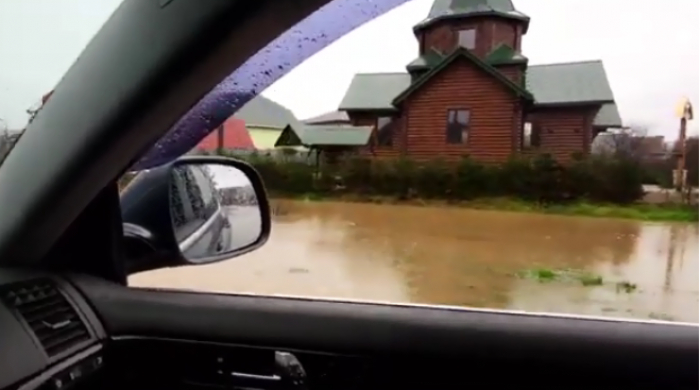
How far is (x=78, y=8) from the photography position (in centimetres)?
149

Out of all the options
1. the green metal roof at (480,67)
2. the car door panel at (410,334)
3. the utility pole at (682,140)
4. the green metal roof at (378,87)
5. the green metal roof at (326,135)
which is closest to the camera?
the car door panel at (410,334)

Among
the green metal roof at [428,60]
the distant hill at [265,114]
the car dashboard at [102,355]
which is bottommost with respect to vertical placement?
the car dashboard at [102,355]

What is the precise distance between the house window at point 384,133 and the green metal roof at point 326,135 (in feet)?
0.14

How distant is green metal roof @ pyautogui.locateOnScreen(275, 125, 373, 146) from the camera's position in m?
1.89

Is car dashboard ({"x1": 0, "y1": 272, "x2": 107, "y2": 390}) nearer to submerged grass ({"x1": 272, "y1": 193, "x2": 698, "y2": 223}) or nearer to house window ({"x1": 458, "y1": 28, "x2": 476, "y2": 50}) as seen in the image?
submerged grass ({"x1": 272, "y1": 193, "x2": 698, "y2": 223})

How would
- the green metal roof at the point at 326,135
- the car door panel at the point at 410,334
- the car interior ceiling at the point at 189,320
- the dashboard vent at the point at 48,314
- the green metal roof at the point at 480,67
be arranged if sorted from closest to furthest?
the car interior ceiling at the point at 189,320
the dashboard vent at the point at 48,314
the car door panel at the point at 410,334
the green metal roof at the point at 480,67
the green metal roof at the point at 326,135

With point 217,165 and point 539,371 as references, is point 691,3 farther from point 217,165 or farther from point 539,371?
point 217,165

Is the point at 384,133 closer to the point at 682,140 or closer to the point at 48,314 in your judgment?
the point at 682,140

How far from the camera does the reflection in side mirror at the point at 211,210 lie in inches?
64.0

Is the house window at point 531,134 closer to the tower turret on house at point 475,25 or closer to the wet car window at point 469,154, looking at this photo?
the wet car window at point 469,154

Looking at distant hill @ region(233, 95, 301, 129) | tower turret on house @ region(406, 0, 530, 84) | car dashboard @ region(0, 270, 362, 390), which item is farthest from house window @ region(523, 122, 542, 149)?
car dashboard @ region(0, 270, 362, 390)

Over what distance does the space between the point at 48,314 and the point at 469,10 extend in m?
1.15

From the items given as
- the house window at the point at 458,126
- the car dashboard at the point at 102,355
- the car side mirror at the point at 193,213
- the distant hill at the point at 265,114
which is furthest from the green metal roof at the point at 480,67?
the car dashboard at the point at 102,355

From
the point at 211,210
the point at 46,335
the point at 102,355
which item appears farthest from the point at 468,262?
the point at 46,335
